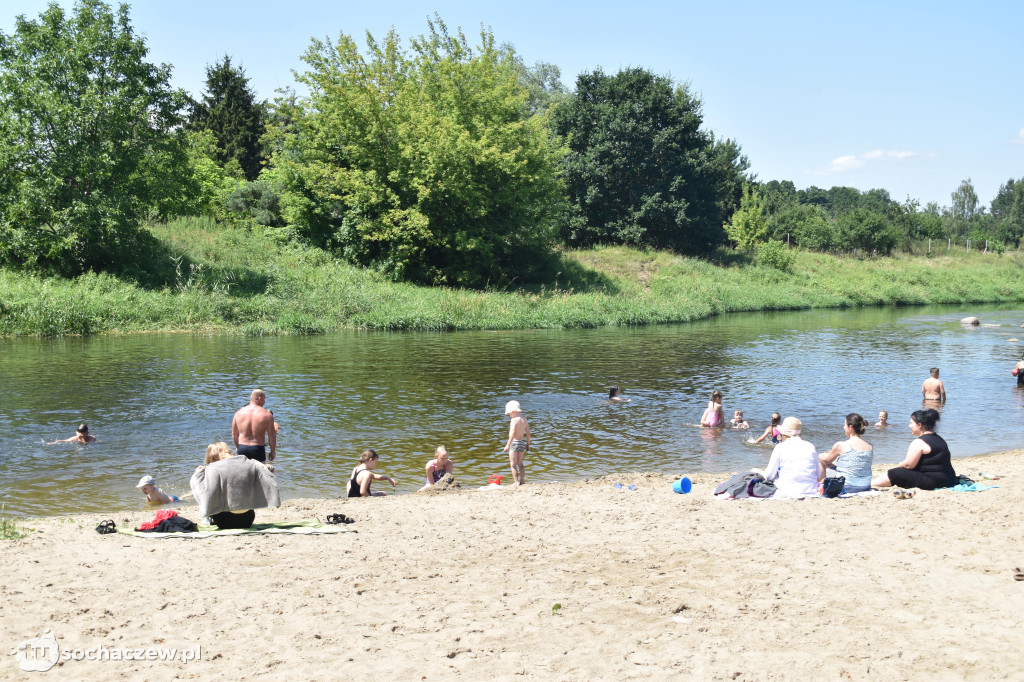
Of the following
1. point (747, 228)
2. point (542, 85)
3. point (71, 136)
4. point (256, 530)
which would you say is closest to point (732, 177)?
point (747, 228)

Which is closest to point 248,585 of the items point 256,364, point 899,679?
point 899,679

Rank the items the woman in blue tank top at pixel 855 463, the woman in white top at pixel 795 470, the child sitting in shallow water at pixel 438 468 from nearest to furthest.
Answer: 1. the woman in white top at pixel 795 470
2. the woman in blue tank top at pixel 855 463
3. the child sitting in shallow water at pixel 438 468

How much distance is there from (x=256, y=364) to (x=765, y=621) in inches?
910

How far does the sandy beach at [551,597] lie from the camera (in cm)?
632

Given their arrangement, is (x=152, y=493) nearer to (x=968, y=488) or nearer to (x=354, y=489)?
(x=354, y=489)

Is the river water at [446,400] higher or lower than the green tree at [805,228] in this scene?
lower

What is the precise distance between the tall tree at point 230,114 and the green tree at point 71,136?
23.1 meters

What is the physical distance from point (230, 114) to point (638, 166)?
105 feet

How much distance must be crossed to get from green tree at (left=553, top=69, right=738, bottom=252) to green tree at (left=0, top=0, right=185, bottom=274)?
1262 inches

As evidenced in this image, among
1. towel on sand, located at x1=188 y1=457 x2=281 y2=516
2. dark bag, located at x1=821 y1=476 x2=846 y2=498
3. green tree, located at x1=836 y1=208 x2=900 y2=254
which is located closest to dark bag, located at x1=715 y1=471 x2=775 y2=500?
dark bag, located at x1=821 y1=476 x2=846 y2=498

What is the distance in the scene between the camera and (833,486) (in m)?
11.4

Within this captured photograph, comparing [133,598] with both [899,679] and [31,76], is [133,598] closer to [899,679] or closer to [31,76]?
[899,679]

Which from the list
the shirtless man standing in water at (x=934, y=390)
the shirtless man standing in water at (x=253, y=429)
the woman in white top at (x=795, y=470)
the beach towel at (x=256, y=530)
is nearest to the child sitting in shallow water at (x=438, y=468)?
the shirtless man standing in water at (x=253, y=429)

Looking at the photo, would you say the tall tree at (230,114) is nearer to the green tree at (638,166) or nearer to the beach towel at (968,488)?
the green tree at (638,166)
